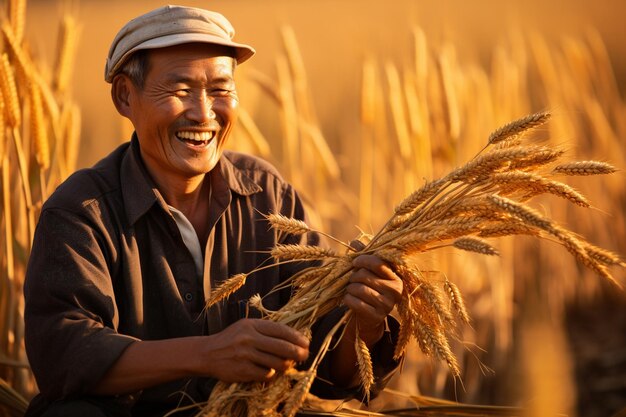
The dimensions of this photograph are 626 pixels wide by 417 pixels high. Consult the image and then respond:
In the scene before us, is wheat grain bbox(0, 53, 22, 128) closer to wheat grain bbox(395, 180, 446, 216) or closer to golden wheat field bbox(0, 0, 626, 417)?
golden wheat field bbox(0, 0, 626, 417)

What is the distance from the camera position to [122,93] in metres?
3.08

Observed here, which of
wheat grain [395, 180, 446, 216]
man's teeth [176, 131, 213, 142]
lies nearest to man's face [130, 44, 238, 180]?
man's teeth [176, 131, 213, 142]

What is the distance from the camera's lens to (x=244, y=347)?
2.42 m

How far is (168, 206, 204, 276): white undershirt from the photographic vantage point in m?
2.97

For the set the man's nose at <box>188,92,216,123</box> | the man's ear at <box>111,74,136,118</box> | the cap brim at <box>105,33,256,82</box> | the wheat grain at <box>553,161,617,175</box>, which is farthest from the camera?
the man's ear at <box>111,74,136,118</box>

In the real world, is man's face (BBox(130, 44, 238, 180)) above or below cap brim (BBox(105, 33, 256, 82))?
below

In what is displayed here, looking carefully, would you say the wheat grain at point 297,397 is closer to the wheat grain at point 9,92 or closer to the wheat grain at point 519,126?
the wheat grain at point 519,126

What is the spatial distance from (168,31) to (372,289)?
1093 millimetres

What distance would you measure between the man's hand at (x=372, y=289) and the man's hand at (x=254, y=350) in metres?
0.19

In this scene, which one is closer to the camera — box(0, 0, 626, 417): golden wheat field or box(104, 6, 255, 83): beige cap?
box(104, 6, 255, 83): beige cap

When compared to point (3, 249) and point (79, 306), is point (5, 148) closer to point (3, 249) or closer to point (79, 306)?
point (3, 249)

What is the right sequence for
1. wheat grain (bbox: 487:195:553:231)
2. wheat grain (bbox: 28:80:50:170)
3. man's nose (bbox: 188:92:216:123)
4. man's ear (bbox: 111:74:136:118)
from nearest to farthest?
wheat grain (bbox: 487:195:553:231) < man's nose (bbox: 188:92:216:123) < man's ear (bbox: 111:74:136:118) < wheat grain (bbox: 28:80:50:170)

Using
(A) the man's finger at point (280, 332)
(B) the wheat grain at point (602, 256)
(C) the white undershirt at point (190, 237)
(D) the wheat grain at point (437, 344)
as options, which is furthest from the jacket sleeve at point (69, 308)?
(B) the wheat grain at point (602, 256)

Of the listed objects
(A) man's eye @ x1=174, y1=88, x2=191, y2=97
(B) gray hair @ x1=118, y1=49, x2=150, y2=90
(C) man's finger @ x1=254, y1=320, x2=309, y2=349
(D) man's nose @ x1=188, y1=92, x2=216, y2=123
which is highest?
(B) gray hair @ x1=118, y1=49, x2=150, y2=90
